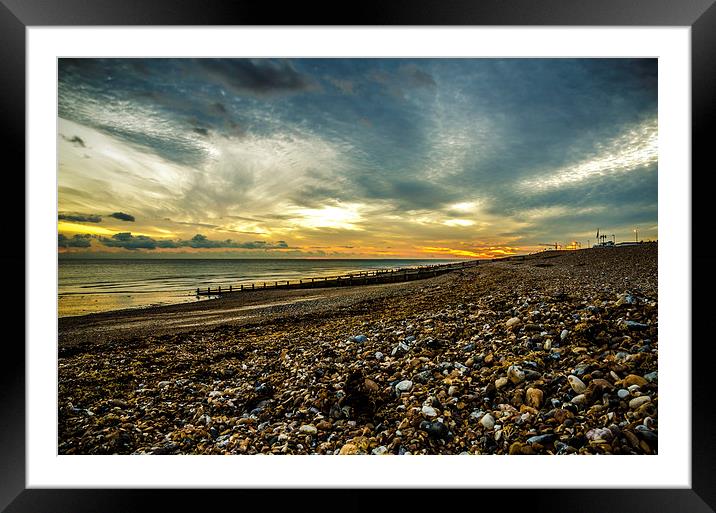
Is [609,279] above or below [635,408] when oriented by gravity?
above

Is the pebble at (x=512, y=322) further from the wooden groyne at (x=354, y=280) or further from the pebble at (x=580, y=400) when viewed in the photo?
the wooden groyne at (x=354, y=280)

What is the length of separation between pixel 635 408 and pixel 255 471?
219cm

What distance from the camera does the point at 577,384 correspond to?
171 cm

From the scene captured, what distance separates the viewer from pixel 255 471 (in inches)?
66.5

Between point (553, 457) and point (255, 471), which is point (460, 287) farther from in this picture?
point (255, 471)

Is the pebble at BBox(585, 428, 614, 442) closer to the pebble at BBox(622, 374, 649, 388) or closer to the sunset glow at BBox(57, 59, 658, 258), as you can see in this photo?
the pebble at BBox(622, 374, 649, 388)

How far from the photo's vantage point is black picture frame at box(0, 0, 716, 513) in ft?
4.86
